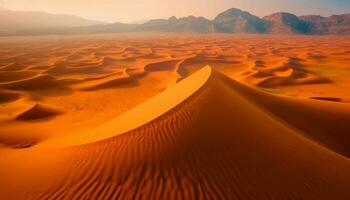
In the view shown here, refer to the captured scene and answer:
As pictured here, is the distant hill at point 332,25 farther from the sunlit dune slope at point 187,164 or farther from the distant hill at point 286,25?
the sunlit dune slope at point 187,164

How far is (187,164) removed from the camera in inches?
233

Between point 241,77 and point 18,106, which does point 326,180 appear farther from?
point 241,77

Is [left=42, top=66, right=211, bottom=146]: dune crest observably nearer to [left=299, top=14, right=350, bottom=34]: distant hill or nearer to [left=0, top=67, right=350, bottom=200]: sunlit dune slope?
[left=0, top=67, right=350, bottom=200]: sunlit dune slope

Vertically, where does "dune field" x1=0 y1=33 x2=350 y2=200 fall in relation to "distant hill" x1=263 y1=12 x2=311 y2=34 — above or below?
above

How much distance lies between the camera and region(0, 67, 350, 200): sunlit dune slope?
5.46 m

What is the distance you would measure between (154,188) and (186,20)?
7121 inches

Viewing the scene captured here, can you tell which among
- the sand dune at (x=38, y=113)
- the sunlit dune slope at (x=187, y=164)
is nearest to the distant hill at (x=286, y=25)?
the sand dune at (x=38, y=113)

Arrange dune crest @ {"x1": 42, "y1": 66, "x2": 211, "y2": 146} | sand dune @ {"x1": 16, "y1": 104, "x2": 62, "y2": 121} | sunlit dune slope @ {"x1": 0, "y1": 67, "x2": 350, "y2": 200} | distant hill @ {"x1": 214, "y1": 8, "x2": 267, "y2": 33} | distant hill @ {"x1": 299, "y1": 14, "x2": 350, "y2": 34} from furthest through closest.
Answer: distant hill @ {"x1": 214, "y1": 8, "x2": 267, "y2": 33} < distant hill @ {"x1": 299, "y1": 14, "x2": 350, "y2": 34} < sand dune @ {"x1": 16, "y1": 104, "x2": 62, "y2": 121} < dune crest @ {"x1": 42, "y1": 66, "x2": 211, "y2": 146} < sunlit dune slope @ {"x1": 0, "y1": 67, "x2": 350, "y2": 200}

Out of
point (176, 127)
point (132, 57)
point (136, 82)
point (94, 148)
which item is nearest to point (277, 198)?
point (176, 127)

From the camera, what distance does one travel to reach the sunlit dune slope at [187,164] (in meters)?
5.46

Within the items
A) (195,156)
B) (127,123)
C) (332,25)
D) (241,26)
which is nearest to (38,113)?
(127,123)

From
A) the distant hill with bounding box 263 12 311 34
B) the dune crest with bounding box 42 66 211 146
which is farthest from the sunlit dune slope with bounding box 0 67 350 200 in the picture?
the distant hill with bounding box 263 12 311 34

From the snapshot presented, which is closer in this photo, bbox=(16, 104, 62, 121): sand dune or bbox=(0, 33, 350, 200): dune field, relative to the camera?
bbox=(0, 33, 350, 200): dune field

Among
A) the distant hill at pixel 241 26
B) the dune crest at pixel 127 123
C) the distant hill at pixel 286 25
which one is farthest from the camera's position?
the distant hill at pixel 241 26
